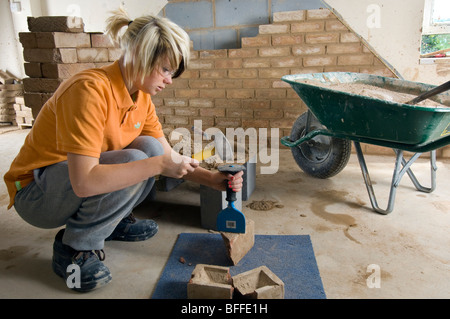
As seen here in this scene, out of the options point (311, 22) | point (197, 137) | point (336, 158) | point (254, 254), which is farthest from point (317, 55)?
point (254, 254)

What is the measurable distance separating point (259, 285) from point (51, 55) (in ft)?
7.91

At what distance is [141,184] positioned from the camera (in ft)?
5.50

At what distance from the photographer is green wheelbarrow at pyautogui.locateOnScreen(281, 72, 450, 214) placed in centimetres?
211

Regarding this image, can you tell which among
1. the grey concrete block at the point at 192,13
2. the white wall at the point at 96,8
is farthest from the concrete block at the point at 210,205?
the white wall at the point at 96,8

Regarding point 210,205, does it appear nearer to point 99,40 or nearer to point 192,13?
point 99,40

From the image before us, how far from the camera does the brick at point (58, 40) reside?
2.83m

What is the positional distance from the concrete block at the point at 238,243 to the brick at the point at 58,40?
2.09 metres

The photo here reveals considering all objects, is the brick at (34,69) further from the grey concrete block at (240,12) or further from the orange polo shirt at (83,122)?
the grey concrete block at (240,12)

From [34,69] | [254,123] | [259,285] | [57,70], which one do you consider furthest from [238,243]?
[254,123]

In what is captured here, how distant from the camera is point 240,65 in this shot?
403cm

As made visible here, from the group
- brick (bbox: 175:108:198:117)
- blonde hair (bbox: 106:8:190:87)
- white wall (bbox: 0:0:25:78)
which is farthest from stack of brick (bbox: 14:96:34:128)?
blonde hair (bbox: 106:8:190:87)
